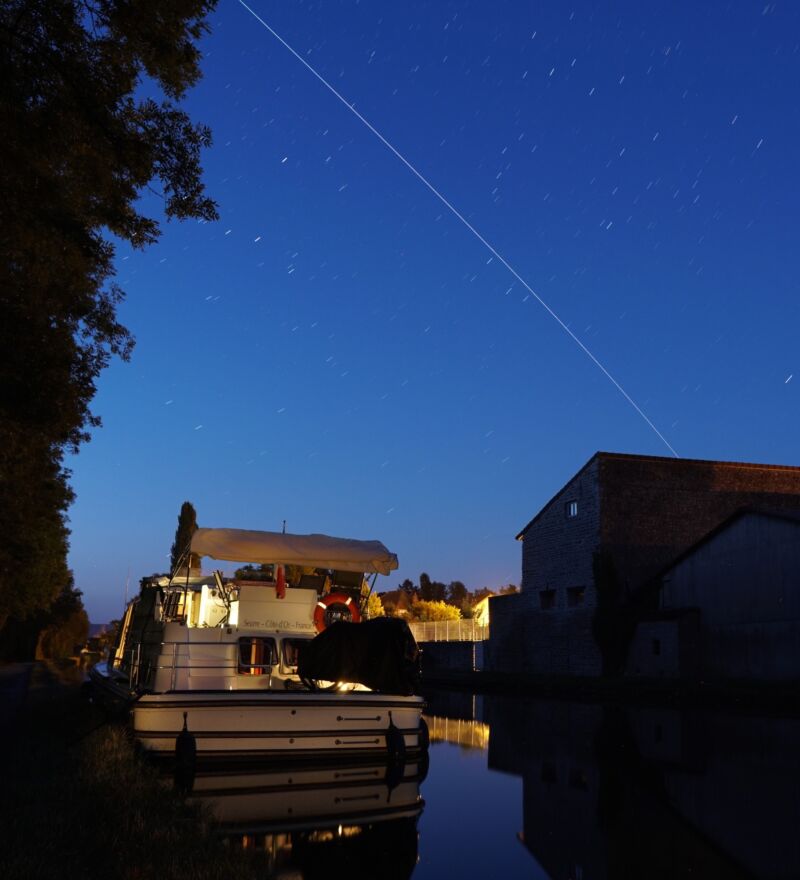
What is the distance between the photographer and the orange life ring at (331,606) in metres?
17.2

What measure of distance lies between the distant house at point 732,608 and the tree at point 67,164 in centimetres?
2534

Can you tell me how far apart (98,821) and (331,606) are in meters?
9.86

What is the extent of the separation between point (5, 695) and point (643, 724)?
16541mm

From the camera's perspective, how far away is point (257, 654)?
54.5 feet

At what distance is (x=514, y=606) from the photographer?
161 feet

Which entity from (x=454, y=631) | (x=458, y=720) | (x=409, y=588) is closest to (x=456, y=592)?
(x=409, y=588)

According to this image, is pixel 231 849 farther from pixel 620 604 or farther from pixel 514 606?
pixel 514 606

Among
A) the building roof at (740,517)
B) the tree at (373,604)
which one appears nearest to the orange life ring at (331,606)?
the tree at (373,604)

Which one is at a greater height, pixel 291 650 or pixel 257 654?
pixel 291 650

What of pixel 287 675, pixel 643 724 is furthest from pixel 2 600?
pixel 643 724

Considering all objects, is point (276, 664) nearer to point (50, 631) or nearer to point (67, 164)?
point (67, 164)

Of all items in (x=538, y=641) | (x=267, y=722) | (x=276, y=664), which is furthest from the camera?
(x=538, y=641)

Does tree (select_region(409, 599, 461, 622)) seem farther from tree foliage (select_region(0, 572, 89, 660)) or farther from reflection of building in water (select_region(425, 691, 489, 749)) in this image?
reflection of building in water (select_region(425, 691, 489, 749))

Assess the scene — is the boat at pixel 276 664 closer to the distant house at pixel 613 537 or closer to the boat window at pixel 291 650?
the boat window at pixel 291 650
